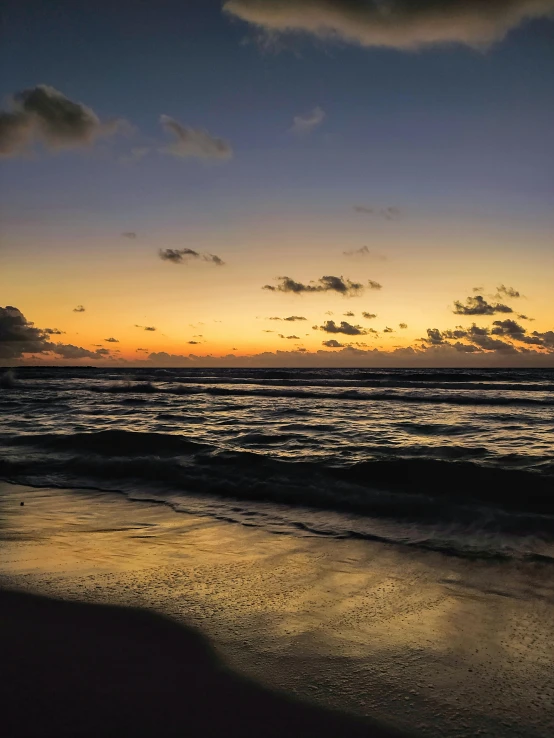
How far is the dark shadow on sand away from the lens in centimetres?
264

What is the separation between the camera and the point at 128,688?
298 centimetres

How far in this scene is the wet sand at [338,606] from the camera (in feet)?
9.76

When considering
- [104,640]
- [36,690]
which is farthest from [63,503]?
[36,690]

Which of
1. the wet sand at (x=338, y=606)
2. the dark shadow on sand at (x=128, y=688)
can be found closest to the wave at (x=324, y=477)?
the wet sand at (x=338, y=606)

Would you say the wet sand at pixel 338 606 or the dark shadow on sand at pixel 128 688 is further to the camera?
the wet sand at pixel 338 606

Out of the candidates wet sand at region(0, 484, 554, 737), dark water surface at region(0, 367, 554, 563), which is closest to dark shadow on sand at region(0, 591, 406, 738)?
wet sand at region(0, 484, 554, 737)

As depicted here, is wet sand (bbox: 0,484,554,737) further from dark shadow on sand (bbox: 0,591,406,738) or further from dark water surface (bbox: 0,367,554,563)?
dark water surface (bbox: 0,367,554,563)

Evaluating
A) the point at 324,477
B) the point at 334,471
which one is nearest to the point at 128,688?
the point at 324,477

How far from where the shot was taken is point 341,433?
14.2m

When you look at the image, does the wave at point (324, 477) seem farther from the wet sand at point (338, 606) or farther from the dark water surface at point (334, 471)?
the wet sand at point (338, 606)

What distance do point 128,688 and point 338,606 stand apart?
190cm

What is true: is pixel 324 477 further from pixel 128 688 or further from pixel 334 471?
pixel 128 688

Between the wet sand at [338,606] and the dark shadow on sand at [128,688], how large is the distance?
0.46 feet

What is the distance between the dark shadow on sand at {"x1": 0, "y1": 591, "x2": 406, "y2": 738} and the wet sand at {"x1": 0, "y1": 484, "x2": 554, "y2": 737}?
141 mm
